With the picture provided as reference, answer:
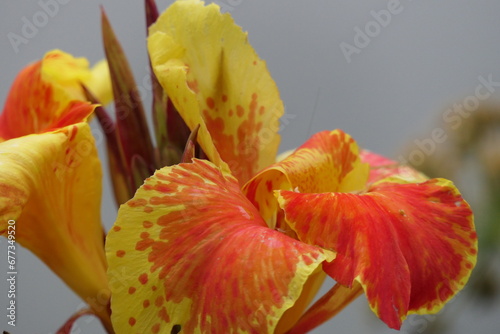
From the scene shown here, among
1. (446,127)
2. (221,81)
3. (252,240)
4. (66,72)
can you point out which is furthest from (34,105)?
(446,127)

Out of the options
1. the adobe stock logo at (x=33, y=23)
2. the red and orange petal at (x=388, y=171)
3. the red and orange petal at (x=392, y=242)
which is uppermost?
the red and orange petal at (x=392, y=242)

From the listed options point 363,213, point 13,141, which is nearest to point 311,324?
point 363,213

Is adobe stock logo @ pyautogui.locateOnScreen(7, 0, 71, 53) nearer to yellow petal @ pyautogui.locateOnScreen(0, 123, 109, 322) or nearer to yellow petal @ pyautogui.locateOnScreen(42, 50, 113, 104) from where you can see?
yellow petal @ pyautogui.locateOnScreen(42, 50, 113, 104)

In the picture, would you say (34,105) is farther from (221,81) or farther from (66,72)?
(221,81)

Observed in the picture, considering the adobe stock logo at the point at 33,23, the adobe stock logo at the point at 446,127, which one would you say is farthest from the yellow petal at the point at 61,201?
the adobe stock logo at the point at 33,23

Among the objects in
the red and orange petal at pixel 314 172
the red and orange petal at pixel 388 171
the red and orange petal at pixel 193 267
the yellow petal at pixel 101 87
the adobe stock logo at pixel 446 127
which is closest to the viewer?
A: the red and orange petal at pixel 193 267

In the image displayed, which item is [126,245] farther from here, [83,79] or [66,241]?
[83,79]

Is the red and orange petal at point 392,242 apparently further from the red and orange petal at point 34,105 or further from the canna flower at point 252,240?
the red and orange petal at point 34,105
